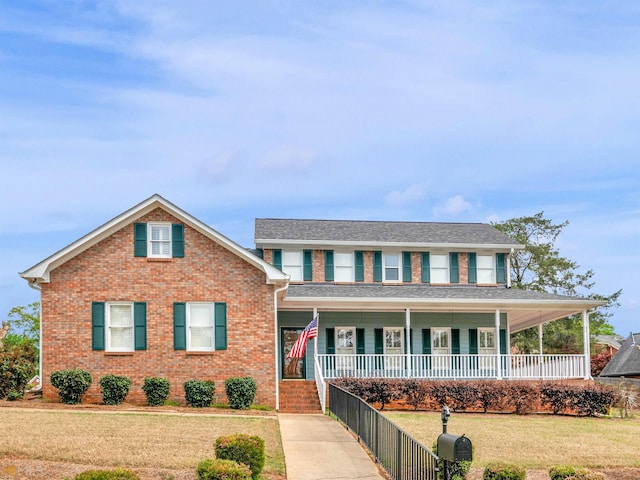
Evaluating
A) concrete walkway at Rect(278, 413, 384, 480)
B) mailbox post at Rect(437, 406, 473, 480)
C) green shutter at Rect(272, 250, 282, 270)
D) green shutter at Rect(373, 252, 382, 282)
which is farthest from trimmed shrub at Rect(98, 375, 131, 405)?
mailbox post at Rect(437, 406, 473, 480)

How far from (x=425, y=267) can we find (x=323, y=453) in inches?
748

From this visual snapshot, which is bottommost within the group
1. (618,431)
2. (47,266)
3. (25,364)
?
(618,431)

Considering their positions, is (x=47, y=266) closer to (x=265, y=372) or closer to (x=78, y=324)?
(x=78, y=324)

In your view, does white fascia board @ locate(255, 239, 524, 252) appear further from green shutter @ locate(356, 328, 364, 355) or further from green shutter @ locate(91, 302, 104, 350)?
green shutter @ locate(91, 302, 104, 350)

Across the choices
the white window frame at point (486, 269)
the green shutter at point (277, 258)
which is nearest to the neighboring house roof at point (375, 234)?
the green shutter at point (277, 258)

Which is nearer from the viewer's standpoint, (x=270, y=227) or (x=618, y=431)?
(x=618, y=431)

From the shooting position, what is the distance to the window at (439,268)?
35906 millimetres

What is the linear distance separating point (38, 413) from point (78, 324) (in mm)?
5625

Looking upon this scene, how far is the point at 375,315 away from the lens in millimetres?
33625

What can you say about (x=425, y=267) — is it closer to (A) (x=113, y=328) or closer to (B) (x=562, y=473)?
(A) (x=113, y=328)

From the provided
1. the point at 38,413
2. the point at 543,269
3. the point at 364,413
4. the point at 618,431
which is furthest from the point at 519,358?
the point at 543,269

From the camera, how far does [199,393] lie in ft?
85.5

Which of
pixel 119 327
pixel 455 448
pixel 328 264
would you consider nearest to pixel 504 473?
pixel 455 448

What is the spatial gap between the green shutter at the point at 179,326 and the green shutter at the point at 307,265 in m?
8.49
